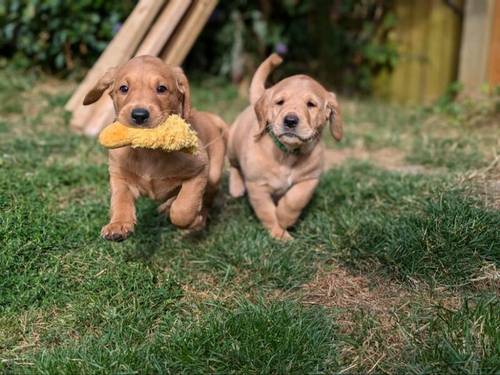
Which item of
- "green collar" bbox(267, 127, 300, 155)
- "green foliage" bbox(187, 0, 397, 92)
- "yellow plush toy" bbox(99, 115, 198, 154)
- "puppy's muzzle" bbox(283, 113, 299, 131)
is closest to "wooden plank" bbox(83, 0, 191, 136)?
"green collar" bbox(267, 127, 300, 155)

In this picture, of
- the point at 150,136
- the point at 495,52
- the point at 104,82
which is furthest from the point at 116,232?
the point at 495,52

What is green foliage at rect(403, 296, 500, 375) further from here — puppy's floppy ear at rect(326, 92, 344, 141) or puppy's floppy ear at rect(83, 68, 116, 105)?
puppy's floppy ear at rect(83, 68, 116, 105)

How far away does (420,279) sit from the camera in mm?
3334

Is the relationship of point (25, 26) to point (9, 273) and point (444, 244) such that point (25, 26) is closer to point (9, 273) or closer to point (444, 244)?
point (9, 273)

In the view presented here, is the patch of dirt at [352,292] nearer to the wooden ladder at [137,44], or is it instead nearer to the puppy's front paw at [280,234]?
the puppy's front paw at [280,234]

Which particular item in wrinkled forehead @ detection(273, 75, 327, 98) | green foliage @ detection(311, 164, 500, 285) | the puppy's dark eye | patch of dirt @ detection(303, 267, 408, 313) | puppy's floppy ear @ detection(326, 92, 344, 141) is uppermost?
the puppy's dark eye

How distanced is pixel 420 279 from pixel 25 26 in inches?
233

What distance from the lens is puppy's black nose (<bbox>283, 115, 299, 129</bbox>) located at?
363 centimetres

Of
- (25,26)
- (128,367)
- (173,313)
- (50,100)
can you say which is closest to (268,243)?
(173,313)

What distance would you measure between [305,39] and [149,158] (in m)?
5.72

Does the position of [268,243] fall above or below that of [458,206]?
below

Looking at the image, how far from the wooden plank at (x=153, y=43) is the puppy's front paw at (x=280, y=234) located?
2368mm

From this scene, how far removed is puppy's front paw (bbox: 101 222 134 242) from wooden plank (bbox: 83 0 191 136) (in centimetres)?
279

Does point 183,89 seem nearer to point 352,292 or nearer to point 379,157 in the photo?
point 352,292
